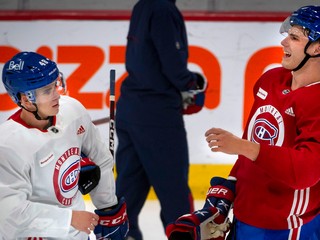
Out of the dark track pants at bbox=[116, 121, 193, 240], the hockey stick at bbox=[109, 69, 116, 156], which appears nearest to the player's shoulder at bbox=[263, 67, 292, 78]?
the hockey stick at bbox=[109, 69, 116, 156]

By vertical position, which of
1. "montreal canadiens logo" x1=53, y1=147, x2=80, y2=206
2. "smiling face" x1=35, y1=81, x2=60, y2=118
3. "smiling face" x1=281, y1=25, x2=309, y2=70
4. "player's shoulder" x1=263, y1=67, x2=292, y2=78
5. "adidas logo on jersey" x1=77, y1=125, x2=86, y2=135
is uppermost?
"smiling face" x1=281, y1=25, x2=309, y2=70

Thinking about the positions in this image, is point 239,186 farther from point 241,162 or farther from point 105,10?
point 105,10

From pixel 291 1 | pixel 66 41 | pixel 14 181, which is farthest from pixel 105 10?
pixel 14 181

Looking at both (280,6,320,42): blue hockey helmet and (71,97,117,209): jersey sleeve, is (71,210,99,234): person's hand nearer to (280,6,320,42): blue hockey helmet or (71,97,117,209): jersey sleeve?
(71,97,117,209): jersey sleeve

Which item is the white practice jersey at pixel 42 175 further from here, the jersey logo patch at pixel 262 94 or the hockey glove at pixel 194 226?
the jersey logo patch at pixel 262 94

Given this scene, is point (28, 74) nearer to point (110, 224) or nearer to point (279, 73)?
point (110, 224)

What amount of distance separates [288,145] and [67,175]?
2.10 ft

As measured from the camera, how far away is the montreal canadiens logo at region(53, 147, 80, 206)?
8.43 ft

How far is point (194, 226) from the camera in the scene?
8.41ft

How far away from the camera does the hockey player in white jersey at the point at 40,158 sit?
245cm

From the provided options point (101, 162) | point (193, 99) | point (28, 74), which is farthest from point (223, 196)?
point (193, 99)

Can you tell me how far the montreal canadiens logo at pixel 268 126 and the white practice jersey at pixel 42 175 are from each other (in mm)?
529

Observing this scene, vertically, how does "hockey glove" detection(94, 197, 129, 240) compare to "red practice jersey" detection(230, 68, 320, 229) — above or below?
below

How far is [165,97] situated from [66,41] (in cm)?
118
